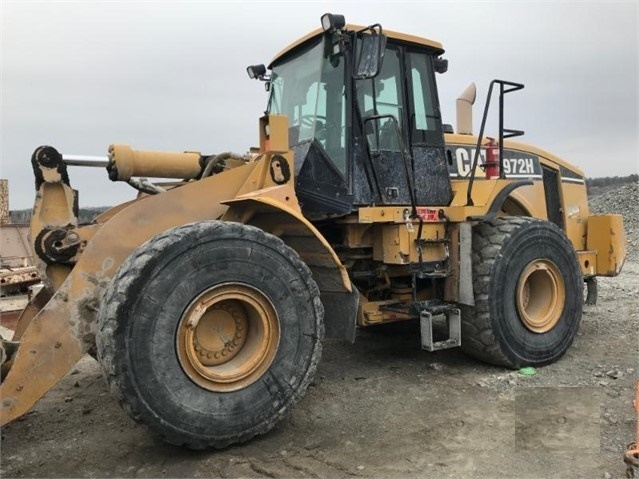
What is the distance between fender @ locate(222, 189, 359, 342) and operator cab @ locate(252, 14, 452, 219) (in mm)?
513

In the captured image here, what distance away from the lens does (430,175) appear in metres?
5.48

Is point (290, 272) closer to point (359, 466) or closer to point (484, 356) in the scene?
point (359, 466)

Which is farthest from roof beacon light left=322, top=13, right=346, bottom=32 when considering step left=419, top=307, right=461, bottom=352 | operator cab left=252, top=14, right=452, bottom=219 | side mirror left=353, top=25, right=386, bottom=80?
step left=419, top=307, right=461, bottom=352

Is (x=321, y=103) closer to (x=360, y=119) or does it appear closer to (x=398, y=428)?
(x=360, y=119)

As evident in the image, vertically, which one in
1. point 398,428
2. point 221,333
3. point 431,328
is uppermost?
point 221,333

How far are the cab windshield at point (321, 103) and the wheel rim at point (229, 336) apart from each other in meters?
1.57

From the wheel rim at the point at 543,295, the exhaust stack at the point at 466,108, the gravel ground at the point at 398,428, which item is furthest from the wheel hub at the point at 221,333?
the exhaust stack at the point at 466,108

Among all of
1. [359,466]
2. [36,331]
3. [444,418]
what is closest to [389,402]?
[444,418]

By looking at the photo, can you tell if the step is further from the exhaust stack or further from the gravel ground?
the exhaust stack

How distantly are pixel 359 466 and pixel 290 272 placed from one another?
4.14 ft

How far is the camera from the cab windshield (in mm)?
4898

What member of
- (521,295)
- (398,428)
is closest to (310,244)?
(398,428)

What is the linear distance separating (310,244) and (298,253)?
239 millimetres

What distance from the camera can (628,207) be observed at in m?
20.5
